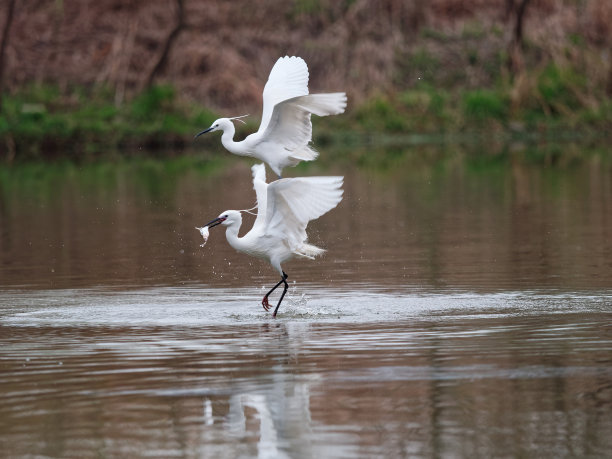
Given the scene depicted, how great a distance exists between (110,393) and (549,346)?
2.91 metres

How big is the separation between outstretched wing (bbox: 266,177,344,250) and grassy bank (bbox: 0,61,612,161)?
23696 millimetres

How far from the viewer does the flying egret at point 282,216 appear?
10.8 meters

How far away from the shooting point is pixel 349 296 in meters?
11.7


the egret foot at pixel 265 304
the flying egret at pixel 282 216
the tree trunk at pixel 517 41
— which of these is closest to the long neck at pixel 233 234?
the flying egret at pixel 282 216

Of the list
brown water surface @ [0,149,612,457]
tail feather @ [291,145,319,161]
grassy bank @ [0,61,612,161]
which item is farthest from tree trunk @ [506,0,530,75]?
tail feather @ [291,145,319,161]

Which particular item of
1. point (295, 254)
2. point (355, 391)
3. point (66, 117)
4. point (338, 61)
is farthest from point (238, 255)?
point (338, 61)

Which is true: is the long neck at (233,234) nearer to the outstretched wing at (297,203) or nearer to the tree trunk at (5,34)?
the outstretched wing at (297,203)

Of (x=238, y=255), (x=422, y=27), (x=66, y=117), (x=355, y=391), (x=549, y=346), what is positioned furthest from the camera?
(x=422, y=27)

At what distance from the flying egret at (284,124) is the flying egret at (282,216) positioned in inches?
22.8

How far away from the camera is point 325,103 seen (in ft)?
38.9

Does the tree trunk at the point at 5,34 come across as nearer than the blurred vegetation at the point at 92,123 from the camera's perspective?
No

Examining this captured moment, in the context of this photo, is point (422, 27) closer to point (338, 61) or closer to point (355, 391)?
point (338, 61)

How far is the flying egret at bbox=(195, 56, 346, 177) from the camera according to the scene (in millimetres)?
12156

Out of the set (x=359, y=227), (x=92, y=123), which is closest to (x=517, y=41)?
(x=92, y=123)
